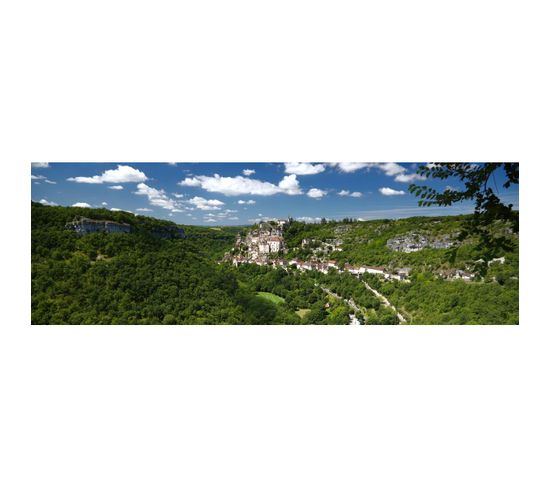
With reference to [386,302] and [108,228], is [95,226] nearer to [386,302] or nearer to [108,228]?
[108,228]

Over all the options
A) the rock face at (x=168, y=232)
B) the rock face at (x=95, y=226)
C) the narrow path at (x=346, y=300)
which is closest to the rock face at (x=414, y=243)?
the narrow path at (x=346, y=300)

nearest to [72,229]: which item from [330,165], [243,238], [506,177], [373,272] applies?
[243,238]

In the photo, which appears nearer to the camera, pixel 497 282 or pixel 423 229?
pixel 497 282

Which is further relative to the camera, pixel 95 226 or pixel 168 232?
pixel 168 232

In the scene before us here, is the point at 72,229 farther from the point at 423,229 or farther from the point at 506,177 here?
the point at 506,177

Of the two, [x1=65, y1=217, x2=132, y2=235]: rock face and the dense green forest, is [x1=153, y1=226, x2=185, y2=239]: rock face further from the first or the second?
[x1=65, y1=217, x2=132, y2=235]: rock face

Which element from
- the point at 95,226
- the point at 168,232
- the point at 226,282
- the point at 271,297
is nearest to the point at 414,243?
the point at 271,297
